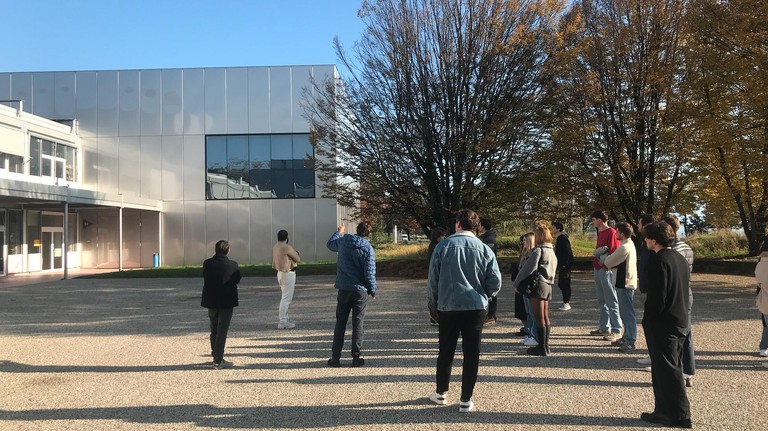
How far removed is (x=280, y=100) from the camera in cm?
2762

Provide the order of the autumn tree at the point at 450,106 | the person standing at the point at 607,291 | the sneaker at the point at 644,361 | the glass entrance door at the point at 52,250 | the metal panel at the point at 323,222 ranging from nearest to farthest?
the sneaker at the point at 644,361 → the person standing at the point at 607,291 → the autumn tree at the point at 450,106 → the glass entrance door at the point at 52,250 → the metal panel at the point at 323,222

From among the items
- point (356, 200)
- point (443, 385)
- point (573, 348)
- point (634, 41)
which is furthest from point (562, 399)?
point (634, 41)

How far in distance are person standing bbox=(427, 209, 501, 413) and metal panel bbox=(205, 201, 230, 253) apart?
24.4 meters

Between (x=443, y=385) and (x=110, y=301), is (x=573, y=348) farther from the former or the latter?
(x=110, y=301)

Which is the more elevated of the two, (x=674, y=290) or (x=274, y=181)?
(x=274, y=181)

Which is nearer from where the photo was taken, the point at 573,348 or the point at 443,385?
the point at 443,385

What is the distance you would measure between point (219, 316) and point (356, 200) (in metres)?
12.3

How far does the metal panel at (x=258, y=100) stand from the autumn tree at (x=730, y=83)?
18.8m

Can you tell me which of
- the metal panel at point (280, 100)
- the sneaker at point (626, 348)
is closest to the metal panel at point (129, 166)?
the metal panel at point (280, 100)

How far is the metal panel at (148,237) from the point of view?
28250mm

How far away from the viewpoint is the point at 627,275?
7.12 meters

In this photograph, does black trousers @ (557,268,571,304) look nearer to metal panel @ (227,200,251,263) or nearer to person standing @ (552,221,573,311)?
person standing @ (552,221,573,311)

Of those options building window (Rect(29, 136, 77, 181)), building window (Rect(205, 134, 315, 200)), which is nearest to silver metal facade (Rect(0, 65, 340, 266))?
building window (Rect(205, 134, 315, 200))

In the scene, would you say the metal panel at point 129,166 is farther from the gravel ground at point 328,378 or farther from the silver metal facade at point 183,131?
the gravel ground at point 328,378
